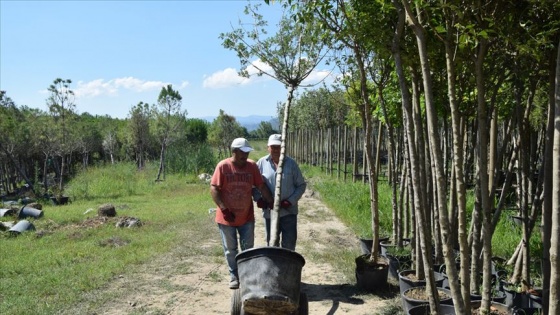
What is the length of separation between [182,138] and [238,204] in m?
29.2

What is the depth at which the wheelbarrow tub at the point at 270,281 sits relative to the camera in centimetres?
355

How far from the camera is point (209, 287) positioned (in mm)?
5918

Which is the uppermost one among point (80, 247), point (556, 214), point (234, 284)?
point (556, 214)

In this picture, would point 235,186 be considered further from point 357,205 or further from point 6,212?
point 6,212

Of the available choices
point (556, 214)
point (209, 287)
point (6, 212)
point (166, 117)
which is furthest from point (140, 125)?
point (556, 214)

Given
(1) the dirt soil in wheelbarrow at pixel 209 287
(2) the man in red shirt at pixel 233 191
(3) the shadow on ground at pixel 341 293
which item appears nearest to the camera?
(2) the man in red shirt at pixel 233 191

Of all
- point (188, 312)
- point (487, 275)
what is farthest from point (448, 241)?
point (188, 312)

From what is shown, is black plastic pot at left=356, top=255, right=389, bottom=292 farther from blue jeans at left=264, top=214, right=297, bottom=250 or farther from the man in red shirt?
the man in red shirt

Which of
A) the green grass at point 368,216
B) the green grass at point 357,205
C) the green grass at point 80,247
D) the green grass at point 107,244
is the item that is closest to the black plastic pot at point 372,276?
the green grass at point 107,244

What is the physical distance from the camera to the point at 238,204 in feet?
16.7

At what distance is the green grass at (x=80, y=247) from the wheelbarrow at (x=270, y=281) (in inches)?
104

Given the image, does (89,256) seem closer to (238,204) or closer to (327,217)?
(238,204)

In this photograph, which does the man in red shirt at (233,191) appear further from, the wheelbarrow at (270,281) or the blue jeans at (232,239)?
the wheelbarrow at (270,281)

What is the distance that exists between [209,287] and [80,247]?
3573mm
